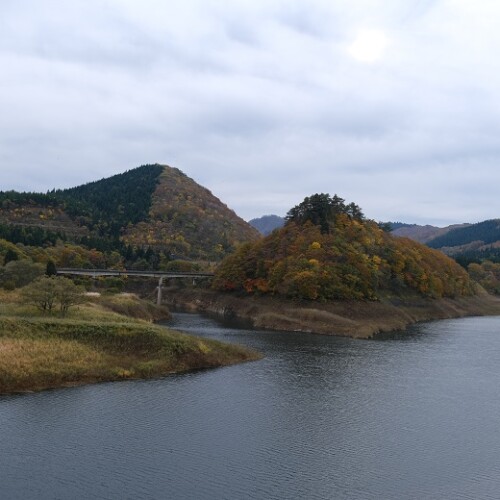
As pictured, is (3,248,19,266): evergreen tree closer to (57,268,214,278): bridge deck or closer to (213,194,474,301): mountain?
(57,268,214,278): bridge deck

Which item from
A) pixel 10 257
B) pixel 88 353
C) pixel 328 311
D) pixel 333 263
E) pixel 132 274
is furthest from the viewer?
pixel 132 274

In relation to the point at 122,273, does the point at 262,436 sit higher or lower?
lower

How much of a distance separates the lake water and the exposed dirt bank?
122 ft

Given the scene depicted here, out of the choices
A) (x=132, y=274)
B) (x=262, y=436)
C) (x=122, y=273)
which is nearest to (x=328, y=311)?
(x=132, y=274)

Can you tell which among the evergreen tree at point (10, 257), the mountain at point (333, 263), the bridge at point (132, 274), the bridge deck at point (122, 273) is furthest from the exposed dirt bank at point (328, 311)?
the evergreen tree at point (10, 257)

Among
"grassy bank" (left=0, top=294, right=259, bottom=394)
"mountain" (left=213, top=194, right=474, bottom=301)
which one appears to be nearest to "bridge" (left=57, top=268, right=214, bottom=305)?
"mountain" (left=213, top=194, right=474, bottom=301)

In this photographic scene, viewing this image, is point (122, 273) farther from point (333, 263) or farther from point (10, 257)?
point (333, 263)

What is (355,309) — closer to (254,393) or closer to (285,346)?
(285,346)

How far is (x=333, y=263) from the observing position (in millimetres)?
121938

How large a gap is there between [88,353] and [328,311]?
6127 centimetres

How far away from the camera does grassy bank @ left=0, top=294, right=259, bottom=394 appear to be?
51.4 m

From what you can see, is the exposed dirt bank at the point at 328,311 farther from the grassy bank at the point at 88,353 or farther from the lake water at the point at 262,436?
the lake water at the point at 262,436

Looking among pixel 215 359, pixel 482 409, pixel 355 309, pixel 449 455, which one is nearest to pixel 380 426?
pixel 449 455

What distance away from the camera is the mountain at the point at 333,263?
11712cm
